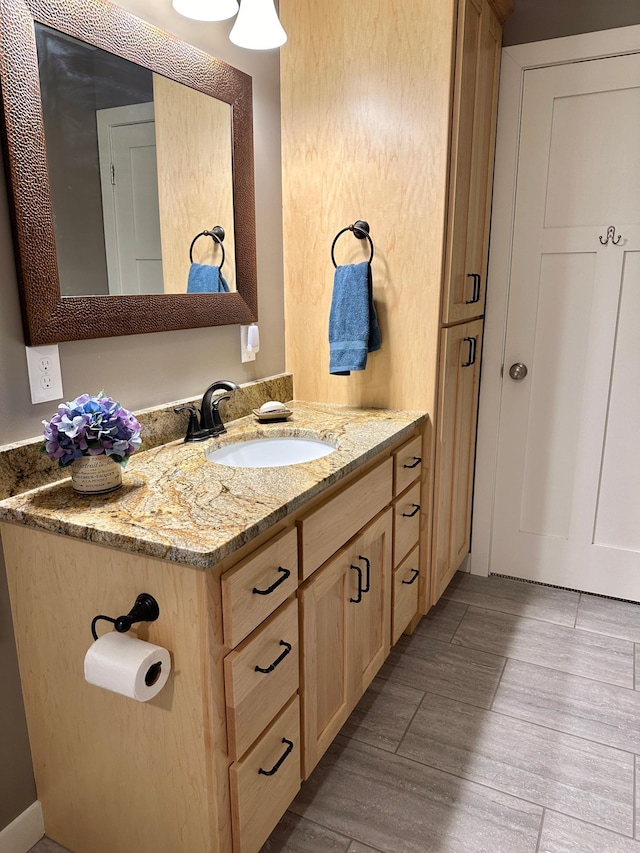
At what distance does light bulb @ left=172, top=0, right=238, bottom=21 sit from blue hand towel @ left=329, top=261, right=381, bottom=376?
758 mm

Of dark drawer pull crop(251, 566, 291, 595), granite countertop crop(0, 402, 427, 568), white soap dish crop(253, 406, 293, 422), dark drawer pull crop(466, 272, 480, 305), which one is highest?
dark drawer pull crop(466, 272, 480, 305)

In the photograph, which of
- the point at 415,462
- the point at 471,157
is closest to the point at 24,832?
the point at 415,462

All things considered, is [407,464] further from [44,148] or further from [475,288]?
[44,148]

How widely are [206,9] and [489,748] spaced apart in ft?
6.97

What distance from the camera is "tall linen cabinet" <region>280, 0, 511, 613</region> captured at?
183 cm

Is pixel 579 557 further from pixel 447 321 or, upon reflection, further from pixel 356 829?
pixel 356 829

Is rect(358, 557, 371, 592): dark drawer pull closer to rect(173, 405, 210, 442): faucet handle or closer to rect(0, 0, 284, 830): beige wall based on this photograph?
rect(173, 405, 210, 442): faucet handle

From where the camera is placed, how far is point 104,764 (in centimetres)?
125

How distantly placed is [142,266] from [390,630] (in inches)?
51.5

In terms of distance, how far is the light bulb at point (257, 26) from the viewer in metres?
1.63

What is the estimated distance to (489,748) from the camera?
171 cm

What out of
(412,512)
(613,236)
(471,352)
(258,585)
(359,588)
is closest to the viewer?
(258,585)

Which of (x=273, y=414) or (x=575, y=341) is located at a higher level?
(x=575, y=341)

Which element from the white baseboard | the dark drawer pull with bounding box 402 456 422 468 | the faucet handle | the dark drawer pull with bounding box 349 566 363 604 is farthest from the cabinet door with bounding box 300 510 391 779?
the white baseboard
